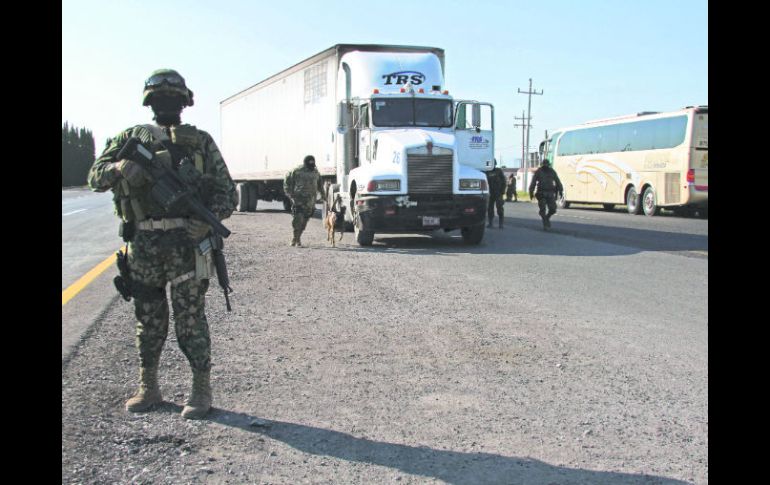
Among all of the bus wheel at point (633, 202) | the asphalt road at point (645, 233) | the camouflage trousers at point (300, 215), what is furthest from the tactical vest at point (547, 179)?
the bus wheel at point (633, 202)

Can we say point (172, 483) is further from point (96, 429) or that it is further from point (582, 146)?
point (582, 146)

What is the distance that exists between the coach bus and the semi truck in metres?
12.4

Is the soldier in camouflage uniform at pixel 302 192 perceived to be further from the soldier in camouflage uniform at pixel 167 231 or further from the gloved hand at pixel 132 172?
the gloved hand at pixel 132 172

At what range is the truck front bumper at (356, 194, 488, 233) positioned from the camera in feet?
46.1

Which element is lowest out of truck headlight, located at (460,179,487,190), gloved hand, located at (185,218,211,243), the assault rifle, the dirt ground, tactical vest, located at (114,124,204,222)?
the dirt ground

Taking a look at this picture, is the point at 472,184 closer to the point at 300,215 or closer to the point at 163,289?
the point at 300,215

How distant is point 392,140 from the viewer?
47.7ft

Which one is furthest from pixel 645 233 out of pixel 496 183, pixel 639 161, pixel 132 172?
pixel 132 172

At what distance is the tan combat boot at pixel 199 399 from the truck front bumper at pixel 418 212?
32.1 feet

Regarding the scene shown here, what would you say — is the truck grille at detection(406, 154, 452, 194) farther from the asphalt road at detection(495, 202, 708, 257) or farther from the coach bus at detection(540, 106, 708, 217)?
the coach bus at detection(540, 106, 708, 217)

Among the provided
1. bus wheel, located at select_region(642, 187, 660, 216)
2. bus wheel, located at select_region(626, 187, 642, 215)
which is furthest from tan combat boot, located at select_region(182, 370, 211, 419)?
bus wheel, located at select_region(626, 187, 642, 215)

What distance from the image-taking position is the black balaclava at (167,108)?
4348 millimetres
